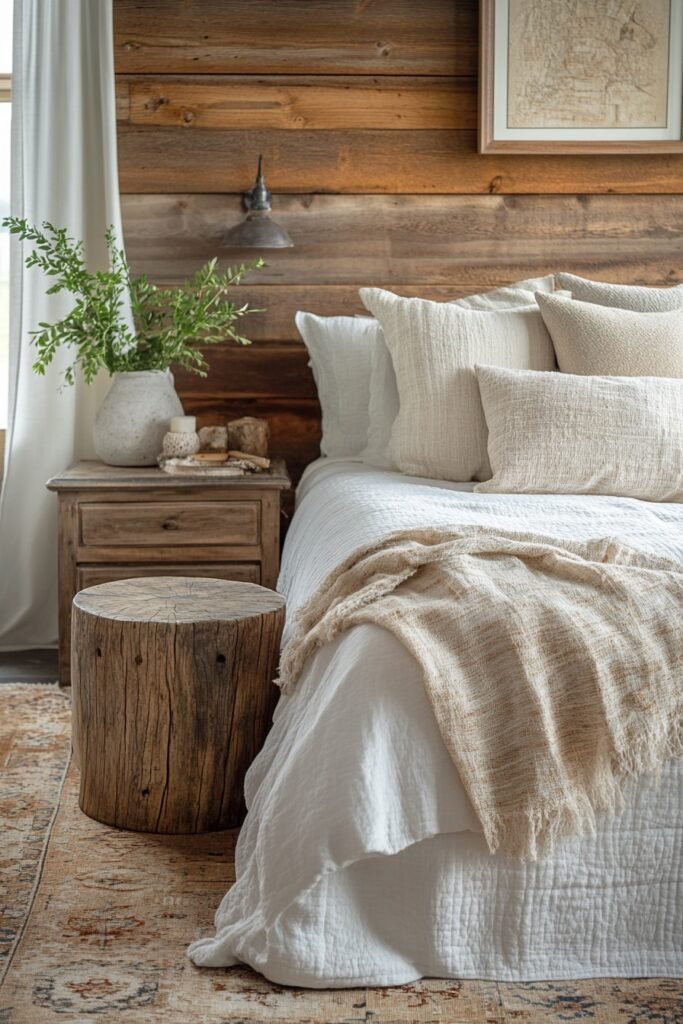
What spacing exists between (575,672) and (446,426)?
1203 millimetres

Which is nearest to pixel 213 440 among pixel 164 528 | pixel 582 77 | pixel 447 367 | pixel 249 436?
pixel 249 436

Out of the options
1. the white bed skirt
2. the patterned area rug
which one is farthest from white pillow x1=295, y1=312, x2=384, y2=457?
the white bed skirt

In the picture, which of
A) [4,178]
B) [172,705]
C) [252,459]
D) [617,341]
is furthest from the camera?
[4,178]

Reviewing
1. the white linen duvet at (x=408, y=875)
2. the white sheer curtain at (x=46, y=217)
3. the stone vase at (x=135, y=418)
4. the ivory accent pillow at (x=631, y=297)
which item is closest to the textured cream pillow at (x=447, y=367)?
the ivory accent pillow at (x=631, y=297)

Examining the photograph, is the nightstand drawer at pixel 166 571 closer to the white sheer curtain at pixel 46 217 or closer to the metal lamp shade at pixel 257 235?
the white sheer curtain at pixel 46 217

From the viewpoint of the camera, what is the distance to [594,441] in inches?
99.3

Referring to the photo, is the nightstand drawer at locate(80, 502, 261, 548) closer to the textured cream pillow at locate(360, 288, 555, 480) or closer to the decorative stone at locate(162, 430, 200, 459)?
the decorative stone at locate(162, 430, 200, 459)

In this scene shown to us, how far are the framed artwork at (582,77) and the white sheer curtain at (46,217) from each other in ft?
3.61

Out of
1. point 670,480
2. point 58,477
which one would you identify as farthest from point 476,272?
point 58,477

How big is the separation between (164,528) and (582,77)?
1.76 m

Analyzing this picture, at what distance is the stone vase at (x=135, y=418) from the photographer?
306 centimetres

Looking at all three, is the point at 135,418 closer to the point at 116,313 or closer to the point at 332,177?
the point at 116,313

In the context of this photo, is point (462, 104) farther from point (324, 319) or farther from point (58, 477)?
point (58, 477)

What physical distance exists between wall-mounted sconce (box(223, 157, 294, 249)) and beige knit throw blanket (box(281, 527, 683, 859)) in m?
1.67
